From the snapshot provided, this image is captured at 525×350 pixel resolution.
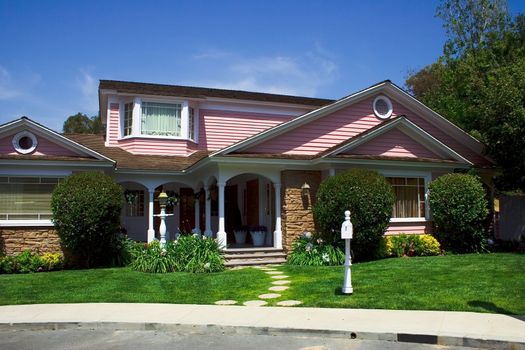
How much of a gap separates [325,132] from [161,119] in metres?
6.79

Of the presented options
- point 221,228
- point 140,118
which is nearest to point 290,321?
point 221,228

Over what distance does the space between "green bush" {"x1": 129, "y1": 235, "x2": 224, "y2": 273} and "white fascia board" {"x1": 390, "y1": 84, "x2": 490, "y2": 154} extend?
29.1 ft

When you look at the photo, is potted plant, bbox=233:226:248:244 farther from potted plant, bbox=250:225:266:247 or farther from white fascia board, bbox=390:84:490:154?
white fascia board, bbox=390:84:490:154

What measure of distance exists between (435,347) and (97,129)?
157ft

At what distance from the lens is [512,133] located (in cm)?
1622

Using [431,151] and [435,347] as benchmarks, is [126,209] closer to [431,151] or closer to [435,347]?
[431,151]

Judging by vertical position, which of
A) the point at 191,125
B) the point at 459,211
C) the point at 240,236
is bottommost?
the point at 240,236

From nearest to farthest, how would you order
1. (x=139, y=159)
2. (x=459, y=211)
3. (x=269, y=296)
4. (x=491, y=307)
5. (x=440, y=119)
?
(x=491, y=307), (x=269, y=296), (x=459, y=211), (x=139, y=159), (x=440, y=119)

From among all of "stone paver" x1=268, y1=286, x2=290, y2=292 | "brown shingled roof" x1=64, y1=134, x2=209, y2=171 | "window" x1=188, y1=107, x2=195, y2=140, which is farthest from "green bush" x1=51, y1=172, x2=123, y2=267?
"window" x1=188, y1=107, x2=195, y2=140

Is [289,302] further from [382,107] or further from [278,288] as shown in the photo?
[382,107]

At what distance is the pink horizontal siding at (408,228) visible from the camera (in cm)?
1600

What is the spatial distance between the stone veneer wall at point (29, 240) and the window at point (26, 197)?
16.9 inches

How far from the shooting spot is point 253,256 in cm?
1490

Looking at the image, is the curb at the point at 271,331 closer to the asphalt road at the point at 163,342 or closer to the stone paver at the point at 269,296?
the asphalt road at the point at 163,342
